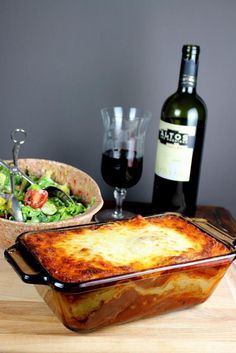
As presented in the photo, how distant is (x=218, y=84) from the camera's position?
1393 mm

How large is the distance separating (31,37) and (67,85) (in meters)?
0.15

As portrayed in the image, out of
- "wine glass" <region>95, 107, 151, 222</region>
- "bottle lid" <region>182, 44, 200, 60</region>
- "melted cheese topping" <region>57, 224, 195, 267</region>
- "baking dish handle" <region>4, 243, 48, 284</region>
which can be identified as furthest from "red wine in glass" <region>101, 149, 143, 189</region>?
"baking dish handle" <region>4, 243, 48, 284</region>

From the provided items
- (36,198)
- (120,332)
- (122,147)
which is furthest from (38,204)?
(120,332)

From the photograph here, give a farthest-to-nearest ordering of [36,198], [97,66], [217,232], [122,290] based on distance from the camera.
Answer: [97,66] < [36,198] < [217,232] < [122,290]

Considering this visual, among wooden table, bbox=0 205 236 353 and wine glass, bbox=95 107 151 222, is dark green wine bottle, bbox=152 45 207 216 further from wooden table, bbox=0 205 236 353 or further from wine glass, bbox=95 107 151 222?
wooden table, bbox=0 205 236 353

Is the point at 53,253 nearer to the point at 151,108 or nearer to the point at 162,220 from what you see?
the point at 162,220

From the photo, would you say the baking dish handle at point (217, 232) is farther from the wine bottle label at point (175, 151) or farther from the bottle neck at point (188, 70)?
the bottle neck at point (188, 70)

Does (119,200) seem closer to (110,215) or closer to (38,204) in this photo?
(110,215)

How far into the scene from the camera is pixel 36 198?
1.09m

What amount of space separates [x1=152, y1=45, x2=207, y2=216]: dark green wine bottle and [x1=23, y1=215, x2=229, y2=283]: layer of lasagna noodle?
11.9 inches

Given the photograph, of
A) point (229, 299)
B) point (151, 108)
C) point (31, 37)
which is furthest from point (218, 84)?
point (229, 299)

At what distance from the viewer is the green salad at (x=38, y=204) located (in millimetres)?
1079

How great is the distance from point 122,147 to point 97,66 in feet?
0.86

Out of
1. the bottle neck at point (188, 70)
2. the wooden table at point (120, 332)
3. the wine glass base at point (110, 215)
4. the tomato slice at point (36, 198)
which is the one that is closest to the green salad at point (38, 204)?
the tomato slice at point (36, 198)
